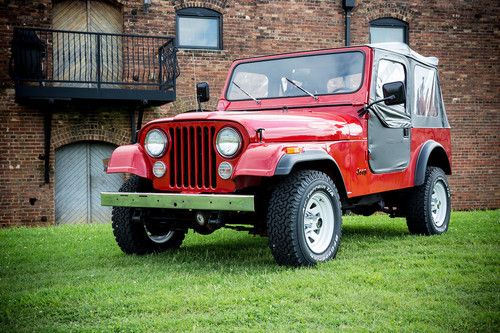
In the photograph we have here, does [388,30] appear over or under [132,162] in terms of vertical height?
over

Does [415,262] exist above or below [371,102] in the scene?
below

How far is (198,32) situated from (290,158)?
31.7ft

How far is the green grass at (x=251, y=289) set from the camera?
413 centimetres

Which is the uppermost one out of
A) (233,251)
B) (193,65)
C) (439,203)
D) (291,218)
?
(193,65)

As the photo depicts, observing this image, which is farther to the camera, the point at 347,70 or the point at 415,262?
the point at 347,70

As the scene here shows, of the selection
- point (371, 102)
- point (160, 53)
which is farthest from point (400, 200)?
point (160, 53)

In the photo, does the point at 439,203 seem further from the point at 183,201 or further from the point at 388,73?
the point at 183,201

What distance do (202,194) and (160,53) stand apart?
27.2 feet

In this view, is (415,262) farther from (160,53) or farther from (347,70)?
(160,53)

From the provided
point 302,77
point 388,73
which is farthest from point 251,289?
point 388,73

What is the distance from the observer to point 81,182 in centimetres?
1391

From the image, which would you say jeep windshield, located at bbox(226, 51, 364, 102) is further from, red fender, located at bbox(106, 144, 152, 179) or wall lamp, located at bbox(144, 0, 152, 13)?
wall lamp, located at bbox(144, 0, 152, 13)

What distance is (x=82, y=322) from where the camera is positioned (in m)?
4.24

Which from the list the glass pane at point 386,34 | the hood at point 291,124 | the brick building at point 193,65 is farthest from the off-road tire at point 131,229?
the glass pane at point 386,34
